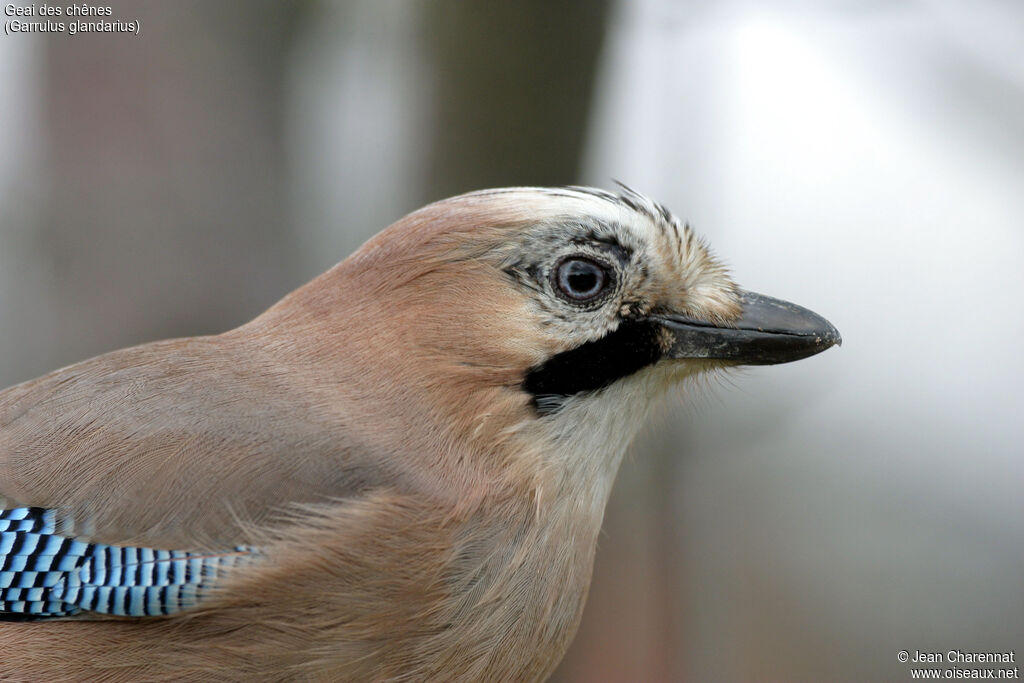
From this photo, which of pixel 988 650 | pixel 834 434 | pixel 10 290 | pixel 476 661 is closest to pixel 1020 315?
pixel 834 434

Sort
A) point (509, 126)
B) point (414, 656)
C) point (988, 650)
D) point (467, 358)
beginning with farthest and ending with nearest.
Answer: point (988, 650) < point (509, 126) < point (467, 358) < point (414, 656)

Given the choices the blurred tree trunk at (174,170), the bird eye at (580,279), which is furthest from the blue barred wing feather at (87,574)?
the blurred tree trunk at (174,170)

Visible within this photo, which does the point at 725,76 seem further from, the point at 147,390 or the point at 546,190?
the point at 147,390

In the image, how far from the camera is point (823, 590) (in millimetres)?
5324

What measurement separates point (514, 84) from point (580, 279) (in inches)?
75.2

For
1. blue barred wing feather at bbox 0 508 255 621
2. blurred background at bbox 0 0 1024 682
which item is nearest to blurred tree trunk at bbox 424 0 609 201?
blurred background at bbox 0 0 1024 682

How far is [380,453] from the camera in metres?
1.86

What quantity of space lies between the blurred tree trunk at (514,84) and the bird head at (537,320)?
1.68 metres

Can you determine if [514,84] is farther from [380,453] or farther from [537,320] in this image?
[380,453]

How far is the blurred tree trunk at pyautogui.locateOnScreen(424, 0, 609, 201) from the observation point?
11.8 ft

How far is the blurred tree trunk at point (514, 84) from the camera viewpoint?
11.8 feet

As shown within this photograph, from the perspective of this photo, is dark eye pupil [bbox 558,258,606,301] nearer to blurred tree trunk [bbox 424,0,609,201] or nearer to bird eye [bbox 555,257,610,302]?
bird eye [bbox 555,257,610,302]

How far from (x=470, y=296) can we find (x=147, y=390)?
715mm

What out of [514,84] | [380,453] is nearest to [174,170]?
[514,84]
